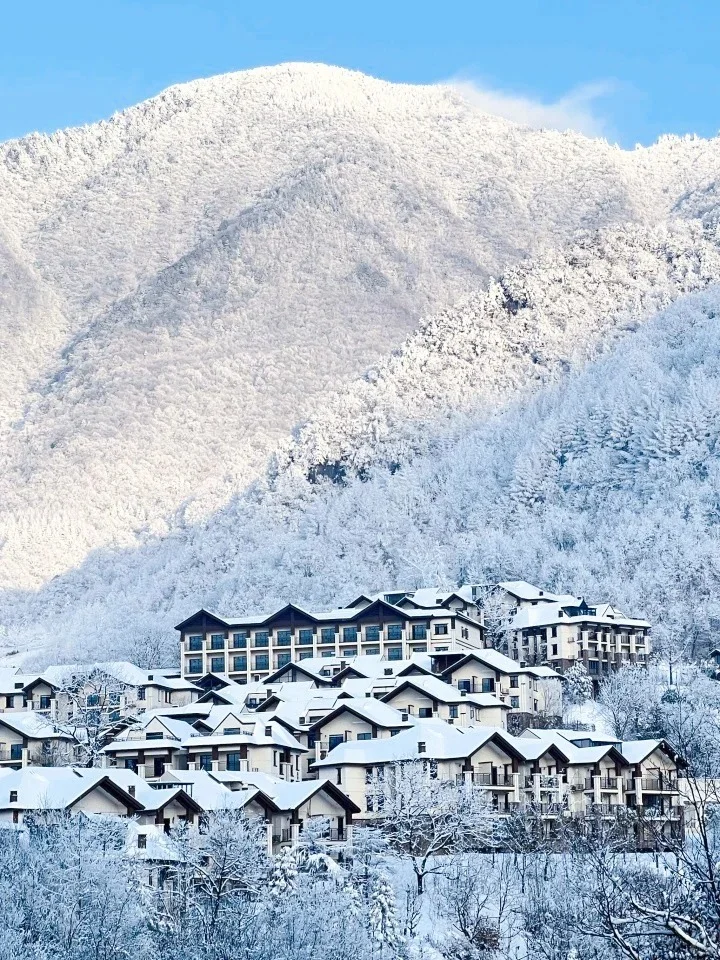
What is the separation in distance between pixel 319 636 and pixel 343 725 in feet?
80.3

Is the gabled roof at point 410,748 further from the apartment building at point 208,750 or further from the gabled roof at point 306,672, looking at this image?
the gabled roof at point 306,672

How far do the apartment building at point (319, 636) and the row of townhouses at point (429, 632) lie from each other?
0.06 meters

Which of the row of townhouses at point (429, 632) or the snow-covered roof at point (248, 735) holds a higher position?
→ the row of townhouses at point (429, 632)

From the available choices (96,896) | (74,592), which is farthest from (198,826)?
(74,592)

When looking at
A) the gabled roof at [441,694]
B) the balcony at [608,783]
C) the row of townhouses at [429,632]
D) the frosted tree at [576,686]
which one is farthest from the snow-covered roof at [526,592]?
the balcony at [608,783]

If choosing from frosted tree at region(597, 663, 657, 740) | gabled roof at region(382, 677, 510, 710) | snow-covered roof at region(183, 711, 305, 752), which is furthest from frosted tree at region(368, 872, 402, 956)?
frosted tree at region(597, 663, 657, 740)

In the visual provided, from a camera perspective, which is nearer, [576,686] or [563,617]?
[576,686]

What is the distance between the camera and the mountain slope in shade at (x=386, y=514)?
139m

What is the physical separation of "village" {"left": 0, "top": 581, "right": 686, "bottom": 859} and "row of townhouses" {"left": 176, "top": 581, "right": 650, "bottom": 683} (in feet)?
0.34

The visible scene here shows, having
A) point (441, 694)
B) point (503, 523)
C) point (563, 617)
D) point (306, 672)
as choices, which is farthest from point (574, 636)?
point (503, 523)

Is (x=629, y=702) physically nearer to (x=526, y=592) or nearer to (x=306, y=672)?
(x=306, y=672)

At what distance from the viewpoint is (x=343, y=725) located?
280 ft

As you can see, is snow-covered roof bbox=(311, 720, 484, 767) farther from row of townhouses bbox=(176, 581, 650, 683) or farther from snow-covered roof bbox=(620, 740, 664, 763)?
row of townhouses bbox=(176, 581, 650, 683)

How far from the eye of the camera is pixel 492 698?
298ft
